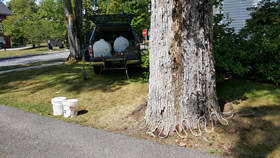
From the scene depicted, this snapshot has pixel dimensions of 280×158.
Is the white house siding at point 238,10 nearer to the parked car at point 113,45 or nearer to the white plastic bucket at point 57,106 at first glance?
the parked car at point 113,45

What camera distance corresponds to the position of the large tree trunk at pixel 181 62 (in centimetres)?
394

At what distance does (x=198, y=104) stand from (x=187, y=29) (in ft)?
4.32

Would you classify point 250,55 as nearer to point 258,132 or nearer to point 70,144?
point 258,132

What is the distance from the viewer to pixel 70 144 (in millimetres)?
3676

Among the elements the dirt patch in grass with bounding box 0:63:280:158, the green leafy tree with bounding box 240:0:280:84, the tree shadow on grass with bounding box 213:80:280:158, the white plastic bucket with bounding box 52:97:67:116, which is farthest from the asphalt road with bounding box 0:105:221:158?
the green leafy tree with bounding box 240:0:280:84

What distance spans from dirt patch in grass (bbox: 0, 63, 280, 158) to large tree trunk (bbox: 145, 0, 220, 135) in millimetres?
344

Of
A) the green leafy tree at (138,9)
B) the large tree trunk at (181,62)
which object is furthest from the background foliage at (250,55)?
the green leafy tree at (138,9)

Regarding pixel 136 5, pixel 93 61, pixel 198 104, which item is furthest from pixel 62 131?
pixel 136 5

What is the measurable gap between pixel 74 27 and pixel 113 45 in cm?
463

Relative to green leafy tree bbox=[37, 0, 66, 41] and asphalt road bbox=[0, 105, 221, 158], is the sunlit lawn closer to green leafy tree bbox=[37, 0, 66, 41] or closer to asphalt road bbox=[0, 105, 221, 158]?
asphalt road bbox=[0, 105, 221, 158]

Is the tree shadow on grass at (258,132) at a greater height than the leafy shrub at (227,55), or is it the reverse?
the leafy shrub at (227,55)

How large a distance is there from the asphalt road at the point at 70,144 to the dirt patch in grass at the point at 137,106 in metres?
0.28

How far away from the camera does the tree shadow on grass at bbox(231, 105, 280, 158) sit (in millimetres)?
3346

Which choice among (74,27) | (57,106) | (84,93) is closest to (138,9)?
(74,27)
